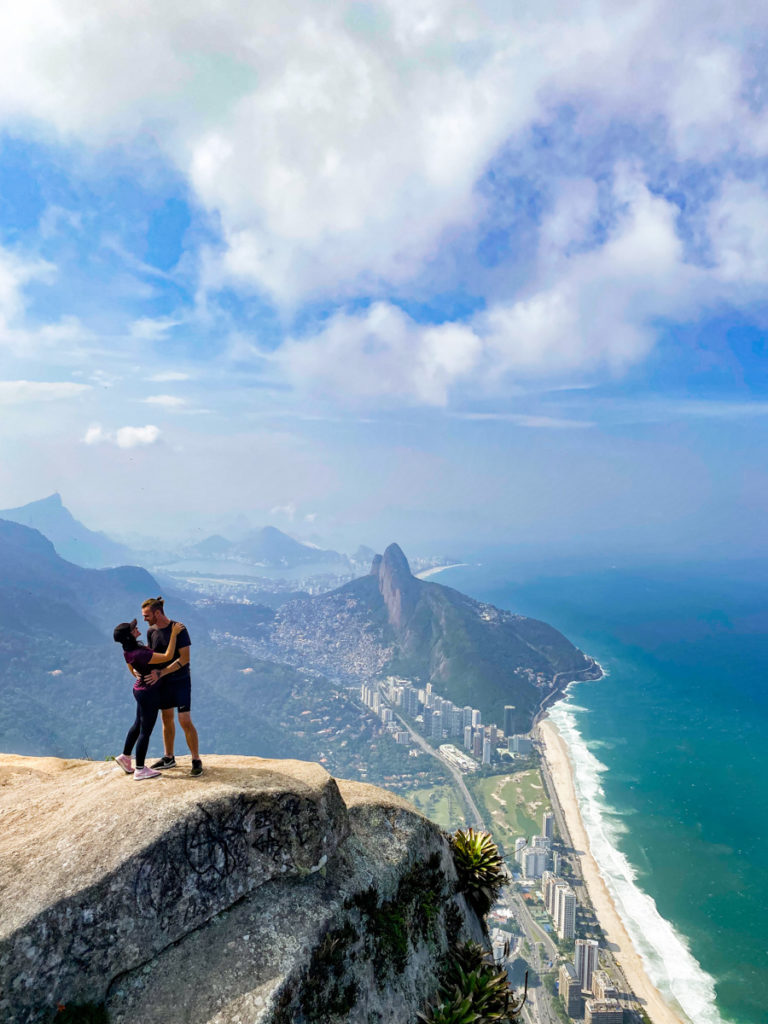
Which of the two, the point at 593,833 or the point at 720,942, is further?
the point at 593,833

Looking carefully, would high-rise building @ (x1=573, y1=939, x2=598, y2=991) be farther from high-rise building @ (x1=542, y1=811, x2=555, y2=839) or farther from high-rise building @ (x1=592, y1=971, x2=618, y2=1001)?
high-rise building @ (x1=542, y1=811, x2=555, y2=839)

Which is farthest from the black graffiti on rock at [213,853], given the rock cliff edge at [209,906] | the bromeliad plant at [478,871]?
the bromeliad plant at [478,871]

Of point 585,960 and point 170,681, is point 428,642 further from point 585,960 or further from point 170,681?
point 170,681

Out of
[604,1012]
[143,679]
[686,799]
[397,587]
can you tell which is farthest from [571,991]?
[397,587]

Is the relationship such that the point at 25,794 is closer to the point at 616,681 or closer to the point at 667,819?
the point at 667,819

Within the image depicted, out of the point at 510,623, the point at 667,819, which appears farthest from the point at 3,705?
the point at 510,623

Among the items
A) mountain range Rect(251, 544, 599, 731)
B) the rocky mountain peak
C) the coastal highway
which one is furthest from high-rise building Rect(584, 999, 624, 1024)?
the rocky mountain peak

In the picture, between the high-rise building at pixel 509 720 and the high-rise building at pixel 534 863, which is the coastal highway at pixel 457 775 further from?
the high-rise building at pixel 509 720
